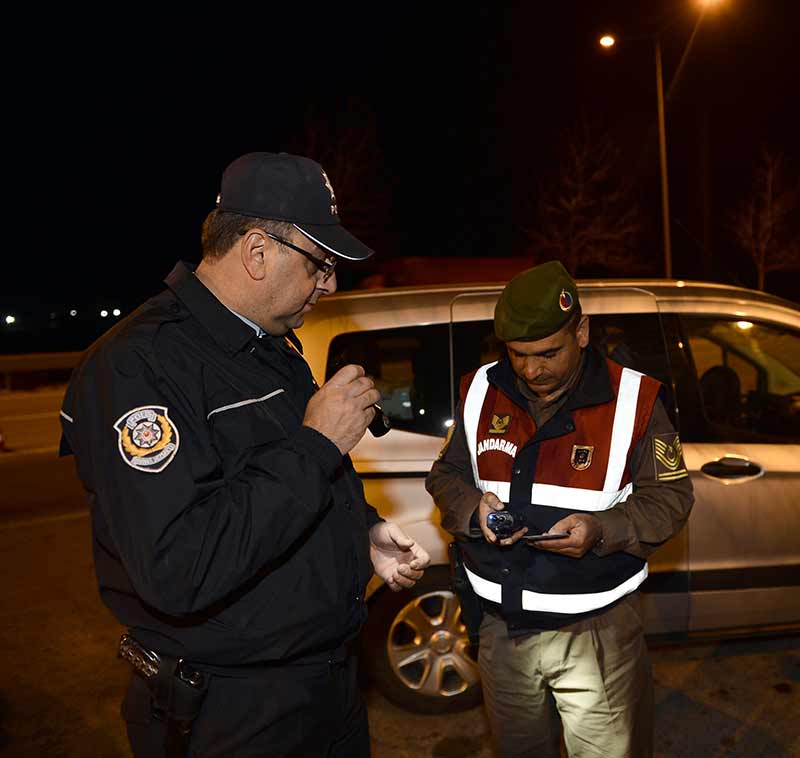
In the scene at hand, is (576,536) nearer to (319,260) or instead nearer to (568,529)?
(568,529)

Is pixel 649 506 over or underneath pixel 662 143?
underneath

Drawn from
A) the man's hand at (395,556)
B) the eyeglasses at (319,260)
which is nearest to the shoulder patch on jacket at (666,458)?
the man's hand at (395,556)

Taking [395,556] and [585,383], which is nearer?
[395,556]

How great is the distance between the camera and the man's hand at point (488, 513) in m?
2.41

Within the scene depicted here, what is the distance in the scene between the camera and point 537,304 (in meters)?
2.50

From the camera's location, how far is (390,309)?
12.2ft

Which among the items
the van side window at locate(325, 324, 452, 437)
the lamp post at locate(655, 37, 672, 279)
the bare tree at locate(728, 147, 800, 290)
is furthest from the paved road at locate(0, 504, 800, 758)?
the bare tree at locate(728, 147, 800, 290)

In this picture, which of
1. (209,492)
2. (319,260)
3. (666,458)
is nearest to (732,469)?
(666,458)

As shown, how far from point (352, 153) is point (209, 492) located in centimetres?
2409

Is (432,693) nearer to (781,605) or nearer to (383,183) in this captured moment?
(781,605)

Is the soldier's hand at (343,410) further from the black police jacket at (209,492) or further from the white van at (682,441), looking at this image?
the white van at (682,441)

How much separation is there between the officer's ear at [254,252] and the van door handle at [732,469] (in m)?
2.48

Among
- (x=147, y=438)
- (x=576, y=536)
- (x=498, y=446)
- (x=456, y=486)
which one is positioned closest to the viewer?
(x=147, y=438)

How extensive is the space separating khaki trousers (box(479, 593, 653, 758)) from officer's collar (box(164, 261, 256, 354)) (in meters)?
1.31
